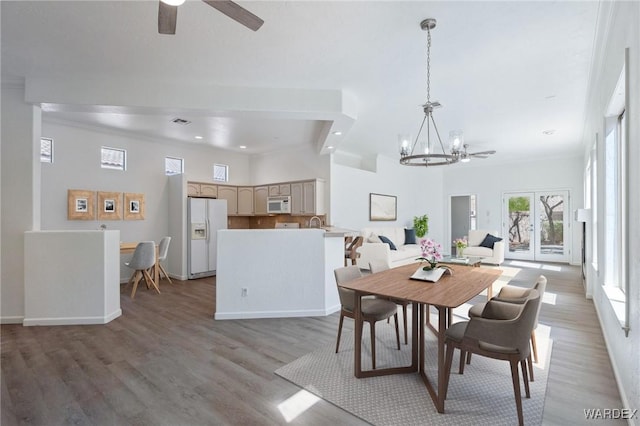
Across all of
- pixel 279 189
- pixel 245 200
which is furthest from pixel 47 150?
pixel 279 189

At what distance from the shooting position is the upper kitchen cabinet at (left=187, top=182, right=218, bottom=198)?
6715 mm

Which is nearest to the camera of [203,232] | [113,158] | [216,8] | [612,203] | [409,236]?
[216,8]

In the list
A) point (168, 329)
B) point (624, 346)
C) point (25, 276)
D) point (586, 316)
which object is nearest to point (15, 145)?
point (25, 276)

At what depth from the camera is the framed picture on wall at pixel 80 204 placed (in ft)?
17.7

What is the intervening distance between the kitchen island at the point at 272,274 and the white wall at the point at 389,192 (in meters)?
2.83

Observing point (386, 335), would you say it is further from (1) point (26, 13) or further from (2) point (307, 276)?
(1) point (26, 13)

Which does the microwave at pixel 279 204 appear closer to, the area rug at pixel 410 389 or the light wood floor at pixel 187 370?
the light wood floor at pixel 187 370

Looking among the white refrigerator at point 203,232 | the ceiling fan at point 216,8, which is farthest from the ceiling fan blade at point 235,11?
the white refrigerator at point 203,232

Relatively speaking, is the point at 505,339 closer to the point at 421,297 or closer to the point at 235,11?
the point at 421,297

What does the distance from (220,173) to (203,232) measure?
1.83 m

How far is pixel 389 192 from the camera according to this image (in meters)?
8.62

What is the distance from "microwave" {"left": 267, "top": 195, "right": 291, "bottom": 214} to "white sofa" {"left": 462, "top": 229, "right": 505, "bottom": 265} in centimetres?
466

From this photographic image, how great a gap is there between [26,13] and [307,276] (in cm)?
366

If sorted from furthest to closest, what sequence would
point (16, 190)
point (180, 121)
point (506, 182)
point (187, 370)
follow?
point (506, 182)
point (180, 121)
point (16, 190)
point (187, 370)
